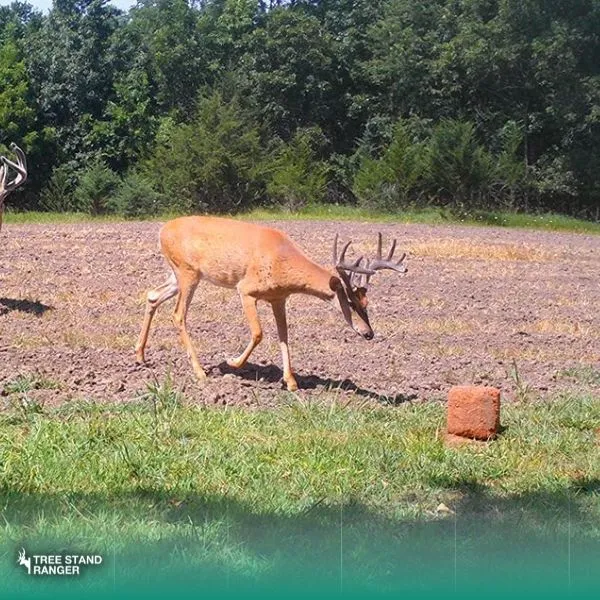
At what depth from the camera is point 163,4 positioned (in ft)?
165

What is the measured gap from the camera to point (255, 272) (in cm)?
1076

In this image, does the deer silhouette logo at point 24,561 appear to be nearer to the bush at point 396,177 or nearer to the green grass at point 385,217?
the green grass at point 385,217

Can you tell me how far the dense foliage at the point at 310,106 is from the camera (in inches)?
1471

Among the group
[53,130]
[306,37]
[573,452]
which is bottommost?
[573,452]

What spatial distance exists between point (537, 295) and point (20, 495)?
457 inches

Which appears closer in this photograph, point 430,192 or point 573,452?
point 573,452

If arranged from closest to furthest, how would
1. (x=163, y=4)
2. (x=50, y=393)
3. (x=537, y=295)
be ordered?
(x=50, y=393), (x=537, y=295), (x=163, y=4)

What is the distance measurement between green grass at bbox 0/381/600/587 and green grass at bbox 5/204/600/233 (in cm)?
2144

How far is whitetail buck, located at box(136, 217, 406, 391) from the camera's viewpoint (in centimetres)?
1053

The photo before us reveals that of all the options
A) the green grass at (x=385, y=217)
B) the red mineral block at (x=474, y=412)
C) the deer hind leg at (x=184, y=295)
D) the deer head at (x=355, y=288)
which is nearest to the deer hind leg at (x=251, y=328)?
the deer hind leg at (x=184, y=295)

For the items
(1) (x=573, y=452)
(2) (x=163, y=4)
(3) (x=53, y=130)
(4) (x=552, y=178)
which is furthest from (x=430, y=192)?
(1) (x=573, y=452)

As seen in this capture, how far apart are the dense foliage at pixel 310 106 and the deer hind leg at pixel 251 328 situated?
82.9 feet

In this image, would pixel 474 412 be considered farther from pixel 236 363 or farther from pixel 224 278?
pixel 224 278

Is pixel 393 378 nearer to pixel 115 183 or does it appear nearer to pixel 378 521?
pixel 378 521
